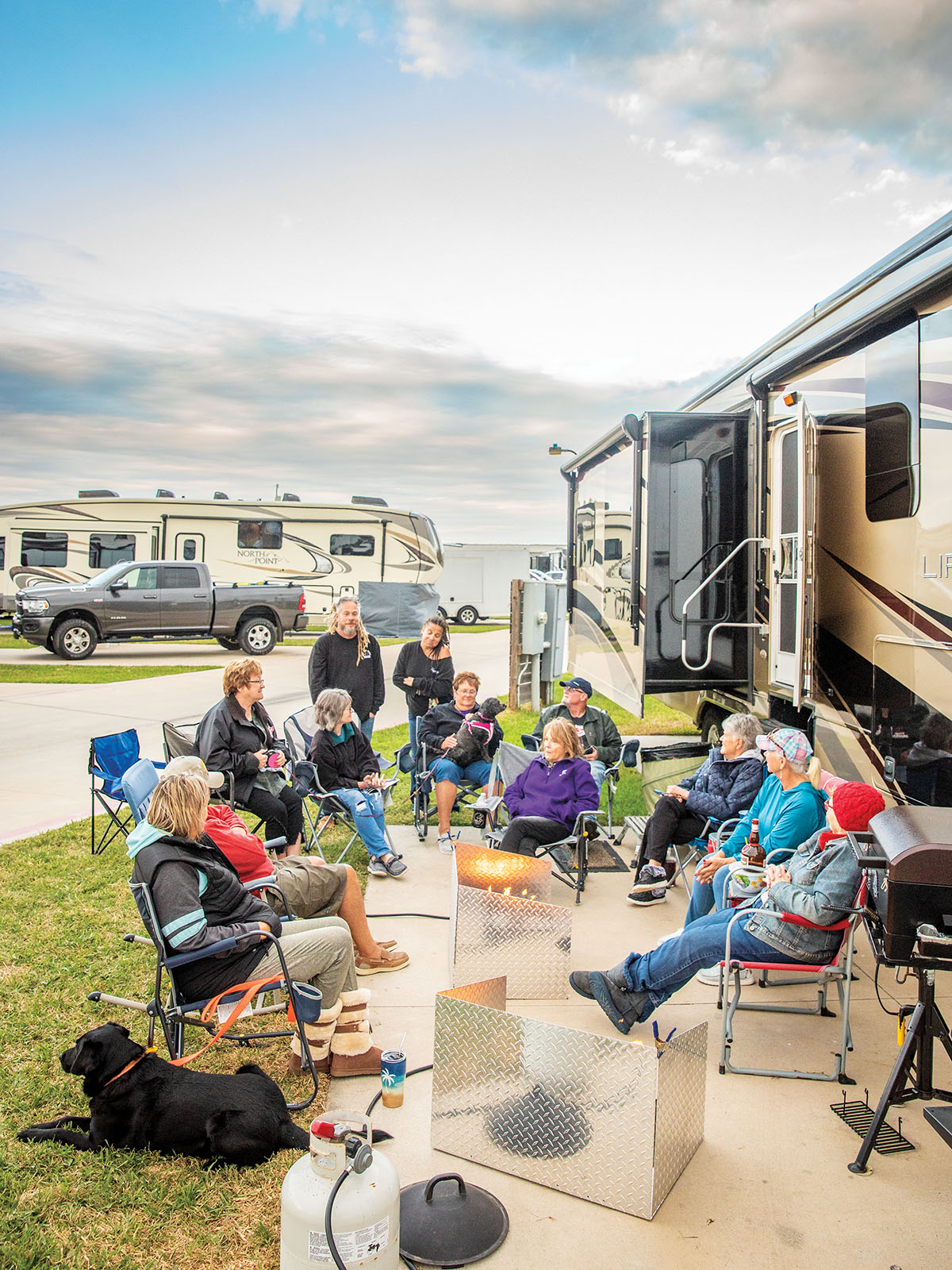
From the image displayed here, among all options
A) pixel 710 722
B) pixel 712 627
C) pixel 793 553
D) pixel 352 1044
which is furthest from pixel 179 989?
Answer: pixel 710 722

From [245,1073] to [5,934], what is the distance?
7.04 ft

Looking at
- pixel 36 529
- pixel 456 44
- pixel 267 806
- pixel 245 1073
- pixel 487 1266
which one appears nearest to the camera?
pixel 487 1266

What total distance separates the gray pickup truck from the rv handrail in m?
12.8

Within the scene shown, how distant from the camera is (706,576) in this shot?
5664mm

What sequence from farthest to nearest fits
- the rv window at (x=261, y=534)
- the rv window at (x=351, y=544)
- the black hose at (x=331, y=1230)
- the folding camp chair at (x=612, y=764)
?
the rv window at (x=351, y=544) → the rv window at (x=261, y=534) → the folding camp chair at (x=612, y=764) → the black hose at (x=331, y=1230)

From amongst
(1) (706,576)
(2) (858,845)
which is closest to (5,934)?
(2) (858,845)

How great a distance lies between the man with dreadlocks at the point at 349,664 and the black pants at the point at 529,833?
6.28 ft

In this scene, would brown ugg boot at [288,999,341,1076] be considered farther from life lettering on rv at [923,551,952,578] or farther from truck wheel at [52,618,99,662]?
truck wheel at [52,618,99,662]

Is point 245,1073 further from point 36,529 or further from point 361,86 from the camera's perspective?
point 36,529

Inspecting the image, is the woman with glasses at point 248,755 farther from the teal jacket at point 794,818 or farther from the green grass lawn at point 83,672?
the green grass lawn at point 83,672

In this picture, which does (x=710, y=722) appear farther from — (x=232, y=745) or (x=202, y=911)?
(x=202, y=911)

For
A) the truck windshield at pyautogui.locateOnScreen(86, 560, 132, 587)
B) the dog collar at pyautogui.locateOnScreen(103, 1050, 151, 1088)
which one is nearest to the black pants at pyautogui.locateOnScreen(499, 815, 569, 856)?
the dog collar at pyautogui.locateOnScreen(103, 1050, 151, 1088)

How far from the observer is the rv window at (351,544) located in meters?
21.0

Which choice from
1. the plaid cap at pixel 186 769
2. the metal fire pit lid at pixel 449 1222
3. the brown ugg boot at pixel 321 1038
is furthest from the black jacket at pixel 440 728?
the metal fire pit lid at pixel 449 1222
